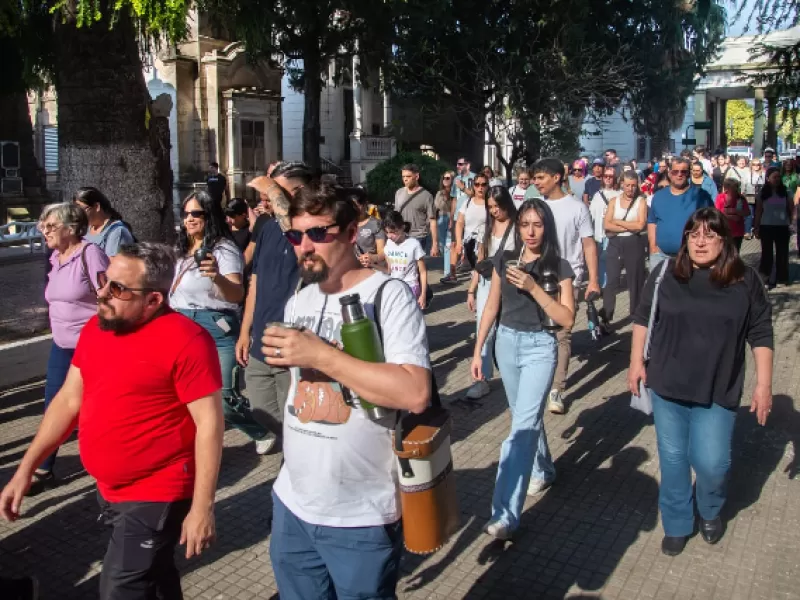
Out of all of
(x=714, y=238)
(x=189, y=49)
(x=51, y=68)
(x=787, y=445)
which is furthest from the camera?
(x=189, y=49)

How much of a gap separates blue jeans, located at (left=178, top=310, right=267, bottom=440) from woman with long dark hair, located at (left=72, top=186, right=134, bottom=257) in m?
0.72

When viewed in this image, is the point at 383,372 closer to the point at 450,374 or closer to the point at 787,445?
the point at 787,445

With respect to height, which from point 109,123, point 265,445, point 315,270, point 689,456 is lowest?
point 265,445

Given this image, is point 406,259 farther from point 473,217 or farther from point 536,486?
point 536,486

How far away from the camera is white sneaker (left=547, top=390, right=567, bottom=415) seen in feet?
22.2

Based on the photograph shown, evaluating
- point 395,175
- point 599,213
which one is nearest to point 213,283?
point 599,213

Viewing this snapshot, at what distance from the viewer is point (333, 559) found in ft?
8.59

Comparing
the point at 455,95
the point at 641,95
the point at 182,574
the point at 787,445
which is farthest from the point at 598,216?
the point at 641,95

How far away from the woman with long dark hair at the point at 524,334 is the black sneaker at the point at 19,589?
7.20 ft

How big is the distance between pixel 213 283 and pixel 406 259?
269cm

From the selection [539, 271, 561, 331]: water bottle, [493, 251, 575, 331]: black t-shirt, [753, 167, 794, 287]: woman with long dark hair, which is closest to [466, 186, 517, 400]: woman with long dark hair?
[493, 251, 575, 331]: black t-shirt

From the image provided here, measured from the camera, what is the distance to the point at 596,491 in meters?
5.26

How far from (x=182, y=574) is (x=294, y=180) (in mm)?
2043

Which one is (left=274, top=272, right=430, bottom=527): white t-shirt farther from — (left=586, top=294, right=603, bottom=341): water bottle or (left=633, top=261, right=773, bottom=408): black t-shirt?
(left=586, top=294, right=603, bottom=341): water bottle
